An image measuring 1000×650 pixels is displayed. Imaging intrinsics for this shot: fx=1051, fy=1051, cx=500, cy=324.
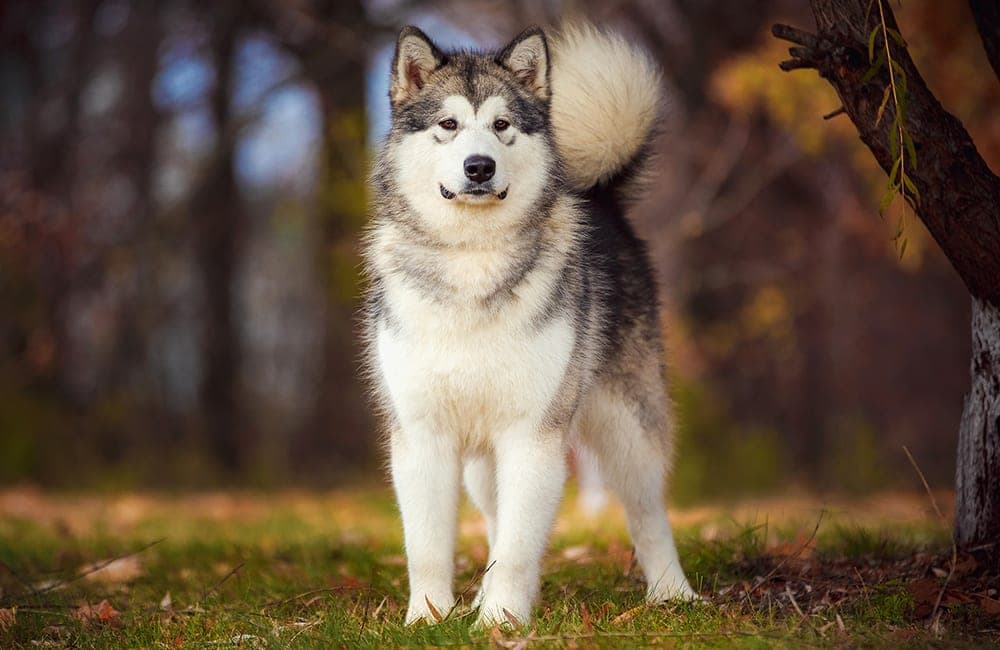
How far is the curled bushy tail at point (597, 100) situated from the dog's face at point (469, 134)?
458 millimetres

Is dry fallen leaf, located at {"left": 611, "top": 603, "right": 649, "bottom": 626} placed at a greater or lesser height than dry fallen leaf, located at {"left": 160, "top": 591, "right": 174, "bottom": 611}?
greater

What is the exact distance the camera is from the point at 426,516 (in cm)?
351

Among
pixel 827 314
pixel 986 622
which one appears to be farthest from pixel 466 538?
pixel 827 314

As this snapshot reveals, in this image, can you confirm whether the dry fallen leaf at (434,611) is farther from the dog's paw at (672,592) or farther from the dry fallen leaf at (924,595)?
the dry fallen leaf at (924,595)

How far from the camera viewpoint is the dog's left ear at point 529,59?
12.4ft

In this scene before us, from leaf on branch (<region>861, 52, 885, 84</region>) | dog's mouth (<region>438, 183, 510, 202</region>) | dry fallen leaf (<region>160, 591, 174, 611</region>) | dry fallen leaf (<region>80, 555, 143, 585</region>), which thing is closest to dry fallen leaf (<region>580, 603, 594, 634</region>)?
dog's mouth (<region>438, 183, 510, 202</region>)

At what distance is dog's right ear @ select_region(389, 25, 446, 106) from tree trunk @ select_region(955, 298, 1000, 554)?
83.1 inches

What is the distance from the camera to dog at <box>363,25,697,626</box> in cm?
344

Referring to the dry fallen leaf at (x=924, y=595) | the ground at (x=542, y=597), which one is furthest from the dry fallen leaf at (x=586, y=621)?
the dry fallen leaf at (x=924, y=595)

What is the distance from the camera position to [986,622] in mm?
3158

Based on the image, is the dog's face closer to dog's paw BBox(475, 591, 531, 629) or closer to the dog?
the dog

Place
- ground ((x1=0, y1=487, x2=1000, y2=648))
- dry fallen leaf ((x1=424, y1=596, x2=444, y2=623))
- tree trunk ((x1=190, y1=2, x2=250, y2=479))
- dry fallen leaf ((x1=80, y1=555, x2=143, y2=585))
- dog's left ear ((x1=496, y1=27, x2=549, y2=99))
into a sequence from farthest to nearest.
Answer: tree trunk ((x1=190, y1=2, x2=250, y2=479)) < dry fallen leaf ((x1=80, y1=555, x2=143, y2=585)) < dog's left ear ((x1=496, y1=27, x2=549, y2=99)) < dry fallen leaf ((x1=424, y1=596, x2=444, y2=623)) < ground ((x1=0, y1=487, x2=1000, y2=648))

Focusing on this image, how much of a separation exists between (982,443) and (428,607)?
2005 millimetres

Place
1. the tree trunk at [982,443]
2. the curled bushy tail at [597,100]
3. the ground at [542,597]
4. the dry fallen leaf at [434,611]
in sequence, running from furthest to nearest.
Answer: the curled bushy tail at [597,100] < the tree trunk at [982,443] < the dry fallen leaf at [434,611] < the ground at [542,597]
